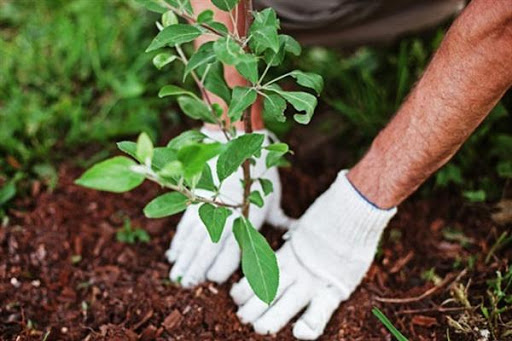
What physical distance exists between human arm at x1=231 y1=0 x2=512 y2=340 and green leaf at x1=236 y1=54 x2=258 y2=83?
1.33ft

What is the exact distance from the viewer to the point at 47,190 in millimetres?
1856

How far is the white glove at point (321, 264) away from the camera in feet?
4.82

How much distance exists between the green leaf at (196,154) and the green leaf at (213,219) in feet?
0.66

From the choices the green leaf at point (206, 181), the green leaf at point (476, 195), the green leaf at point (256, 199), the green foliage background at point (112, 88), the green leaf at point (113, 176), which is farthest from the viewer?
the green foliage background at point (112, 88)

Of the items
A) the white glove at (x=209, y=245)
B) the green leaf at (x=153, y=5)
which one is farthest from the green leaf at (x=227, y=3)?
the white glove at (x=209, y=245)

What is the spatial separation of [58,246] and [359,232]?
2.52 feet

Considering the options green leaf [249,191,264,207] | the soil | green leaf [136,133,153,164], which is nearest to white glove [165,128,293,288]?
the soil

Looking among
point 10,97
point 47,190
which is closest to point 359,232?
point 47,190

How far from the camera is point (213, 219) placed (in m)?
1.16

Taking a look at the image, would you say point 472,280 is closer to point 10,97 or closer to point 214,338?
point 214,338

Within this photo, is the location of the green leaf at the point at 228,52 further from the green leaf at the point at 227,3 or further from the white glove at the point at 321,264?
the white glove at the point at 321,264

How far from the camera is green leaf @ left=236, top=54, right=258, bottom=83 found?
991mm

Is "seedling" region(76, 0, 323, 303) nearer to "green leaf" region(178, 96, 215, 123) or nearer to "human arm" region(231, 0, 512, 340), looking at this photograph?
"green leaf" region(178, 96, 215, 123)

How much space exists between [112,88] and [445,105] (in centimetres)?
128
